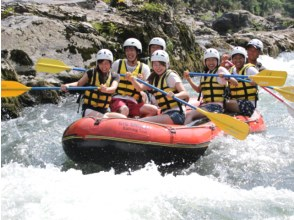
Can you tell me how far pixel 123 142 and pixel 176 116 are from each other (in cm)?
110

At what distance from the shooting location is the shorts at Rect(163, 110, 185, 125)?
251 inches

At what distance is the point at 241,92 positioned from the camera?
755cm

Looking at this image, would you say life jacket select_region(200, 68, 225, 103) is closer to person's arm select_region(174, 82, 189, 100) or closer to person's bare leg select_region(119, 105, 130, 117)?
person's arm select_region(174, 82, 189, 100)

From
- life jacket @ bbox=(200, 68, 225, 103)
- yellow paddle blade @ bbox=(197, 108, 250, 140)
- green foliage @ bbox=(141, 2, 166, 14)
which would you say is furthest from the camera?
green foliage @ bbox=(141, 2, 166, 14)

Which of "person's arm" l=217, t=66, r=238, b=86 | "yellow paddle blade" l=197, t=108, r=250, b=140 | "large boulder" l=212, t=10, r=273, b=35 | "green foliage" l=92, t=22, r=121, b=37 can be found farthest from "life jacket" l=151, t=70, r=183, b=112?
"large boulder" l=212, t=10, r=273, b=35

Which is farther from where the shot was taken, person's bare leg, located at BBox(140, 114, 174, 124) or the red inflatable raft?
person's bare leg, located at BBox(140, 114, 174, 124)

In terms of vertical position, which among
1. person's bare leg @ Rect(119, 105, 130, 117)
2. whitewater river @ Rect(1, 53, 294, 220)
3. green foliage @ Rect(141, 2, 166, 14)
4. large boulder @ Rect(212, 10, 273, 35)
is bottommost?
large boulder @ Rect(212, 10, 273, 35)

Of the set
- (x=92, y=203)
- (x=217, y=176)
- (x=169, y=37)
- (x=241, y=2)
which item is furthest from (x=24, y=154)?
(x=241, y=2)

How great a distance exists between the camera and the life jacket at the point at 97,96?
20.8 feet

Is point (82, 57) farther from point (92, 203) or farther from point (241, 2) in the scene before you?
point (241, 2)

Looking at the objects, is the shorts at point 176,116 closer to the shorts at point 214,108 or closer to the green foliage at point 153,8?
the shorts at point 214,108

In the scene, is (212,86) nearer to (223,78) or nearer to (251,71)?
(223,78)

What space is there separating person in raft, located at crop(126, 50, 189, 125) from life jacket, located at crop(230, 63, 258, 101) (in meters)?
1.43

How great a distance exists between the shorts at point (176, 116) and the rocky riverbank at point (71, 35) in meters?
3.61
